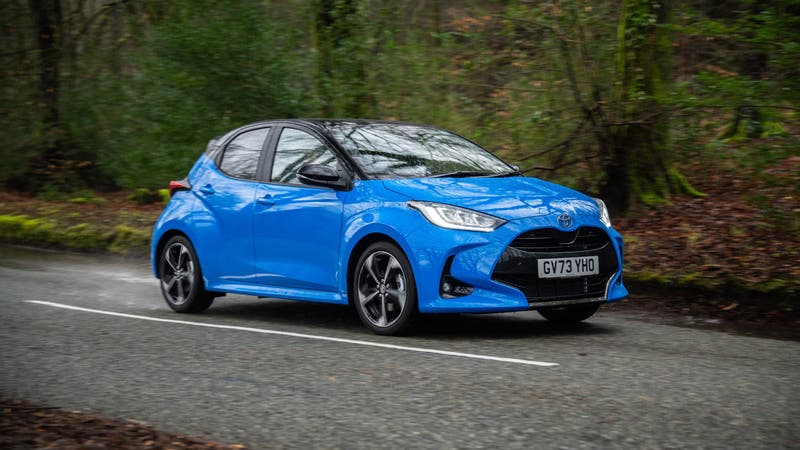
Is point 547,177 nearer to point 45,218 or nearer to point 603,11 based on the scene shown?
point 603,11

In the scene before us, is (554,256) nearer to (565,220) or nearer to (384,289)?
(565,220)

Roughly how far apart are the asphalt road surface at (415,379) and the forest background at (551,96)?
259 centimetres

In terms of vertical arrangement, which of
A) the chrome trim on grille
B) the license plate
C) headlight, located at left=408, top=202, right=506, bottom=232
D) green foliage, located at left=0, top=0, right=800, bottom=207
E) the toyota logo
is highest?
green foliage, located at left=0, top=0, right=800, bottom=207

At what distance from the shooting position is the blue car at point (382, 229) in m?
7.26

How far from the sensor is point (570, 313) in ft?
27.6

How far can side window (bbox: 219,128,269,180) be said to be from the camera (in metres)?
9.12

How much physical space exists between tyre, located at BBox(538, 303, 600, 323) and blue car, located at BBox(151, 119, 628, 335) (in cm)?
1

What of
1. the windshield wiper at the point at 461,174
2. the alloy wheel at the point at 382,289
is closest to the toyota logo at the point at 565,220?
the windshield wiper at the point at 461,174

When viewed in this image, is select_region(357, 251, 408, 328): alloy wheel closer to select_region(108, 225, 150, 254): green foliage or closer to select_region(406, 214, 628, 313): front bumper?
select_region(406, 214, 628, 313): front bumper

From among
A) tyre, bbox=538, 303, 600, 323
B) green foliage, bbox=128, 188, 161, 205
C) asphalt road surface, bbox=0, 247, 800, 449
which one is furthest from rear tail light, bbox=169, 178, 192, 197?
green foliage, bbox=128, 188, 161, 205

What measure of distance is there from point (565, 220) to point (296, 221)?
2.29 metres

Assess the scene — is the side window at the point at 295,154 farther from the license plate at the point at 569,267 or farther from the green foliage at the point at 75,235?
the green foliage at the point at 75,235

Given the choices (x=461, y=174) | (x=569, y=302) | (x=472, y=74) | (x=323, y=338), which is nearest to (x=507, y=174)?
(x=461, y=174)

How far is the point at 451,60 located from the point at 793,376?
30.1 ft
